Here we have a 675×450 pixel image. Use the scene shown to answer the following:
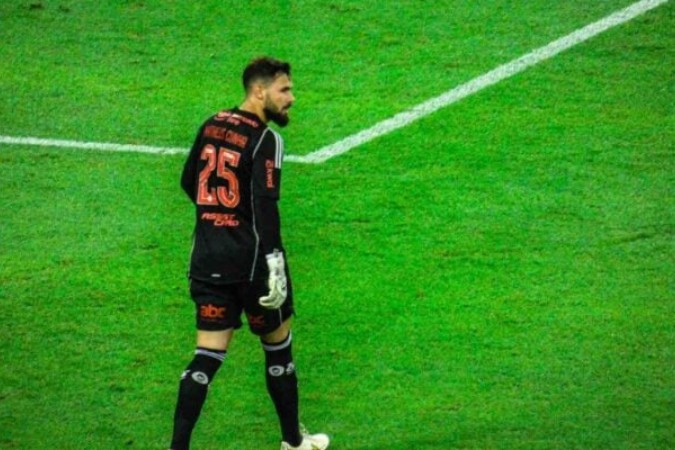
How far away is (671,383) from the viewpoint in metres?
9.39

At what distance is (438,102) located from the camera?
13305mm

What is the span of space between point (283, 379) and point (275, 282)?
0.69m

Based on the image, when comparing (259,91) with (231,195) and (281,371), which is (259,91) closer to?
(231,195)

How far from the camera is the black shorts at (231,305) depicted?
27.6ft

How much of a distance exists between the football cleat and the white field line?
396 centimetres

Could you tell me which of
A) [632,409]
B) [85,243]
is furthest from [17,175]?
[632,409]

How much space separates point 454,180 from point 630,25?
295 cm

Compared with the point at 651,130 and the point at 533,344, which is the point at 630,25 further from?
the point at 533,344

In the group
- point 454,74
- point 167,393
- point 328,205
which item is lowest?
point 167,393

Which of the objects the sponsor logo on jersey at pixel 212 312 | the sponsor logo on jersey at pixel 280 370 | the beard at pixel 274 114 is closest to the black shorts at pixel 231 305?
the sponsor logo on jersey at pixel 212 312

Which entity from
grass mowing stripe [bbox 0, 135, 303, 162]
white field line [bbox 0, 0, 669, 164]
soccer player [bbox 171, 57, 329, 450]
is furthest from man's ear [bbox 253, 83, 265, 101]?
grass mowing stripe [bbox 0, 135, 303, 162]

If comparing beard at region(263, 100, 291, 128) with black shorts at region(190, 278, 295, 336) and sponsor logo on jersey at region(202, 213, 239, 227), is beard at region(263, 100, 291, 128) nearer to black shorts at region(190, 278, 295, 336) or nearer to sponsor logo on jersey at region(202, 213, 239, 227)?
sponsor logo on jersey at region(202, 213, 239, 227)

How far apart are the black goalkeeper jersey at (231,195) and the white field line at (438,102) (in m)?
4.13

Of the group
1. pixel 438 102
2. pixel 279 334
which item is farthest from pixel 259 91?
pixel 438 102
